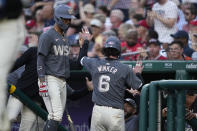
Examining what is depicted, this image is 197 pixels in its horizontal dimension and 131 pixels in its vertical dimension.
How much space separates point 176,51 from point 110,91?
1.90 meters

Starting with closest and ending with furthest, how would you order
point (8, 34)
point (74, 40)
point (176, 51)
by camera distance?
point (8, 34)
point (176, 51)
point (74, 40)

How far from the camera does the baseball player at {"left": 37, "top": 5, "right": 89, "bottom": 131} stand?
715cm

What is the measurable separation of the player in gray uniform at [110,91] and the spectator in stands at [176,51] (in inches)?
62.7

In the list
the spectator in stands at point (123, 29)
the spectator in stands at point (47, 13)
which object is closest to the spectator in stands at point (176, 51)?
the spectator in stands at point (123, 29)

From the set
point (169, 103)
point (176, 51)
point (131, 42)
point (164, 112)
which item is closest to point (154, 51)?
point (176, 51)

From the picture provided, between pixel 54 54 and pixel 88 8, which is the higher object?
pixel 88 8

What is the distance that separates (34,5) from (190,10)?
165 inches

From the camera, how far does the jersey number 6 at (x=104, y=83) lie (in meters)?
7.00

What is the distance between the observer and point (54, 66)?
23.9ft

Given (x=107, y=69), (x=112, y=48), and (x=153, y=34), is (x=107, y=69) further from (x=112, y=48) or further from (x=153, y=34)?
(x=153, y=34)

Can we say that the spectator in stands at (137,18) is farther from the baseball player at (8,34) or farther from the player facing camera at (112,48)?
the baseball player at (8,34)

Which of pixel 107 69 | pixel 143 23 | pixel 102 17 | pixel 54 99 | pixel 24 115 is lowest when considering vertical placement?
pixel 24 115

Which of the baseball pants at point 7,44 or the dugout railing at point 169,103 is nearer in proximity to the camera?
the baseball pants at point 7,44

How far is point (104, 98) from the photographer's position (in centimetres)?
701
